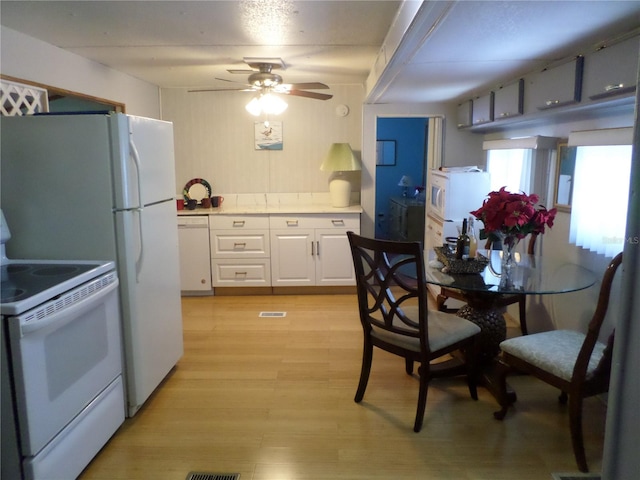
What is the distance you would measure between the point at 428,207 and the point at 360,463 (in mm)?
3078

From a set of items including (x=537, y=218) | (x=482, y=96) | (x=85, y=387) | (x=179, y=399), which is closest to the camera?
(x=85, y=387)

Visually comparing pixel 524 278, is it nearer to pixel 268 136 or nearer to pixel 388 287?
pixel 388 287

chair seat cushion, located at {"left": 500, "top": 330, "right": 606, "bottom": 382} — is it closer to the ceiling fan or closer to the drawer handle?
the drawer handle

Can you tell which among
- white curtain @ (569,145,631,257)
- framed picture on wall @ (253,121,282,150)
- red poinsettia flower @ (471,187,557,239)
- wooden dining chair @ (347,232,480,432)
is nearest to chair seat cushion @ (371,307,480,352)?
wooden dining chair @ (347,232,480,432)

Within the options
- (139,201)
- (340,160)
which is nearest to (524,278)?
(139,201)

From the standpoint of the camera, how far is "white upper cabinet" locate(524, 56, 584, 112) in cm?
227

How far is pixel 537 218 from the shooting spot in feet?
7.93

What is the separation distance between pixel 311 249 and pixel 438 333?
2.40 meters

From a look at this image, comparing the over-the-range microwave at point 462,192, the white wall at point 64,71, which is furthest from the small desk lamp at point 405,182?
the white wall at point 64,71

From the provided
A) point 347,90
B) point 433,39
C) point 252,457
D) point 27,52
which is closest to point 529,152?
point 433,39

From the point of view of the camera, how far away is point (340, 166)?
183 inches

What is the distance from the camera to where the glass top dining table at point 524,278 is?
91.7 inches

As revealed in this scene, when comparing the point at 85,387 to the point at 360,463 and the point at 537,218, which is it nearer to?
the point at 360,463

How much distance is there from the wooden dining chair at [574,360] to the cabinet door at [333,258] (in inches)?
94.4
